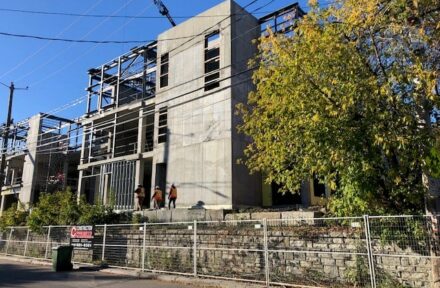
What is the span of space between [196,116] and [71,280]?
449 inches

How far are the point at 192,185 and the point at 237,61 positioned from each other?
6710 mm

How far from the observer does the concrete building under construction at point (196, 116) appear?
20969mm

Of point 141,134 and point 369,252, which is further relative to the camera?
point 141,134

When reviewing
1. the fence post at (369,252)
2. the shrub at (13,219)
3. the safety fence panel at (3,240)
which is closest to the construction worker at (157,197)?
the shrub at (13,219)

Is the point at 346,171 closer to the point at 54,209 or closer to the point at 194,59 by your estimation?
the point at 194,59

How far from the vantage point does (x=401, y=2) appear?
867cm

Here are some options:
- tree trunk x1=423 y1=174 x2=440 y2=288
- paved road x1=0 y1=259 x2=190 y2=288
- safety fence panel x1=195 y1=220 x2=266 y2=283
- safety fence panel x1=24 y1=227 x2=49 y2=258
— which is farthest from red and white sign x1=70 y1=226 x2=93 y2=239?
tree trunk x1=423 y1=174 x2=440 y2=288

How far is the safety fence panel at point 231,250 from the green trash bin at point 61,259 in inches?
236

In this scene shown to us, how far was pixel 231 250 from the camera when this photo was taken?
1312cm

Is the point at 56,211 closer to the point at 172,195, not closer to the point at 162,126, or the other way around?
the point at 172,195

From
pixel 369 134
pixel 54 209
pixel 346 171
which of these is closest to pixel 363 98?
pixel 369 134

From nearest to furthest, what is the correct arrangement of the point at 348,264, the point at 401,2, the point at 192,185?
the point at 401,2, the point at 348,264, the point at 192,185

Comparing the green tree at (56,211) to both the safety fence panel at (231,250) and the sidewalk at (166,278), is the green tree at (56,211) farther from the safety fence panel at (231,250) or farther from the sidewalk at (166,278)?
the safety fence panel at (231,250)

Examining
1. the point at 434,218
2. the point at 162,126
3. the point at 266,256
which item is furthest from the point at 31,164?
the point at 434,218
